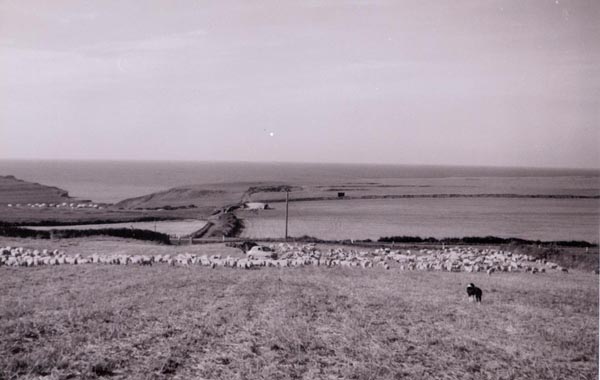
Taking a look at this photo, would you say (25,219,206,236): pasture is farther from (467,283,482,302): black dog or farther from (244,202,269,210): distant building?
(467,283,482,302): black dog

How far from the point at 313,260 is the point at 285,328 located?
1295 centimetres

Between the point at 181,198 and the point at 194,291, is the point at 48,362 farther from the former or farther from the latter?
the point at 181,198

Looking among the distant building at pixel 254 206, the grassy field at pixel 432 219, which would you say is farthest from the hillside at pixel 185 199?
the grassy field at pixel 432 219

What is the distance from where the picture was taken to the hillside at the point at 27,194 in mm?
63094

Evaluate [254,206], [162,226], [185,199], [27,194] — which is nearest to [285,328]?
[162,226]

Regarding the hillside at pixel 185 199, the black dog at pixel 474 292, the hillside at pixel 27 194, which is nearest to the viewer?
the black dog at pixel 474 292

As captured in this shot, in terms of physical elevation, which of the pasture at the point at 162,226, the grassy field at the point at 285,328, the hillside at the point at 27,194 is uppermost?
the grassy field at the point at 285,328

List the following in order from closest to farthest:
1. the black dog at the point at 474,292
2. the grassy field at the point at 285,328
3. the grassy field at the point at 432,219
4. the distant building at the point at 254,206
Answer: the grassy field at the point at 285,328 → the black dog at the point at 474,292 → the grassy field at the point at 432,219 → the distant building at the point at 254,206

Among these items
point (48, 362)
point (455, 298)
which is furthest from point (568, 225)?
point (48, 362)

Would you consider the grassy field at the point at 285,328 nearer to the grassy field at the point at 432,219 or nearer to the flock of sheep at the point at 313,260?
the flock of sheep at the point at 313,260

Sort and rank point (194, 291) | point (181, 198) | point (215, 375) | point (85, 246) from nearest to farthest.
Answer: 1. point (215, 375)
2. point (194, 291)
3. point (85, 246)
4. point (181, 198)

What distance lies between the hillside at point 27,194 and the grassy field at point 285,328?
50.3 m

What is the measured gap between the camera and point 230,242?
3156 cm

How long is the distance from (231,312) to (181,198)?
64232 millimetres
